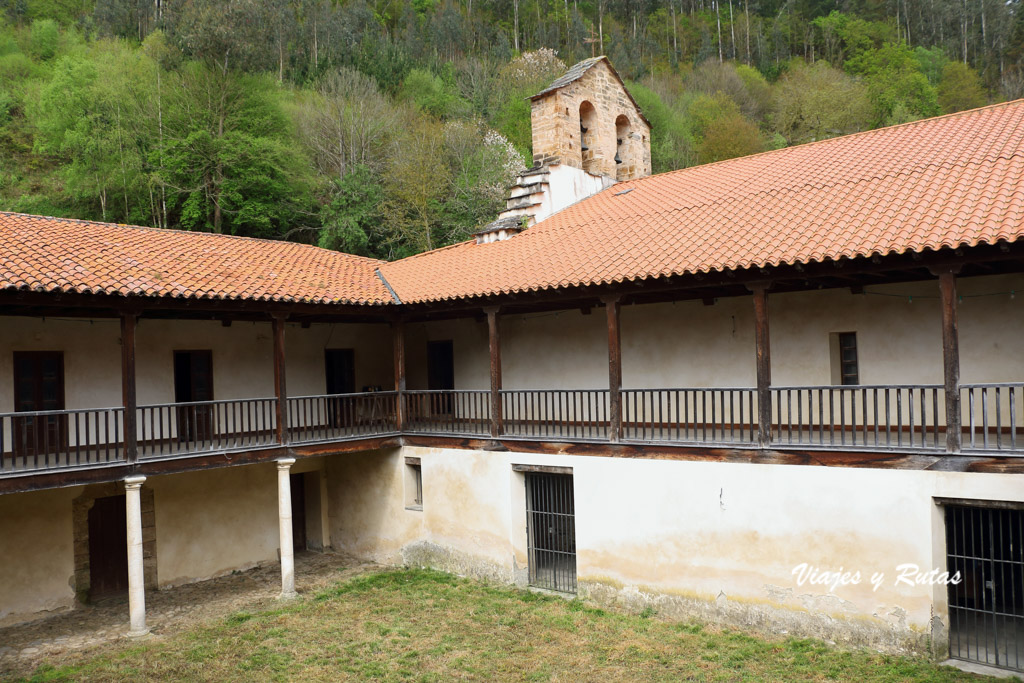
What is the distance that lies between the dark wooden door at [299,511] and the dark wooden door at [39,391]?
5141 mm

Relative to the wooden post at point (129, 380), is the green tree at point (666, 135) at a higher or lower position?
higher

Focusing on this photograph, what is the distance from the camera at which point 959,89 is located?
4031 cm

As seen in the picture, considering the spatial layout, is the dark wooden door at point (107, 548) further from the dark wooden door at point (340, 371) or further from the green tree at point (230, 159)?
the green tree at point (230, 159)

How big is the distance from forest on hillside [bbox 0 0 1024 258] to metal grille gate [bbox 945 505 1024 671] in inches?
775

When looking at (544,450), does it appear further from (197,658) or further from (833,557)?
(197,658)

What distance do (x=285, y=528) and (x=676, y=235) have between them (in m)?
8.50

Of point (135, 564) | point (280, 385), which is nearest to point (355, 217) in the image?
point (280, 385)

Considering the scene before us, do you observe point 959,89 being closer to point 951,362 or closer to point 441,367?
point 441,367

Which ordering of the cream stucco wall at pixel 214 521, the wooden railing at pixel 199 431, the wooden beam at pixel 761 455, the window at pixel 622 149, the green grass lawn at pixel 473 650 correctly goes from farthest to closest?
1. the window at pixel 622 149
2. the cream stucco wall at pixel 214 521
3. the wooden railing at pixel 199 431
4. the green grass lawn at pixel 473 650
5. the wooden beam at pixel 761 455

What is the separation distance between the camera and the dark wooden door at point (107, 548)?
13203mm

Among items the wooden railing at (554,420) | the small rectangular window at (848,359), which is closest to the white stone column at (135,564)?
the wooden railing at (554,420)

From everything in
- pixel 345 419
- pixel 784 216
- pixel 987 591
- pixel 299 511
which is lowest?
pixel 987 591

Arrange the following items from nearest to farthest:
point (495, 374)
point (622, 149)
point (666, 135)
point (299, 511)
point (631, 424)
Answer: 1. point (495, 374)
2. point (631, 424)
3. point (299, 511)
4. point (622, 149)
5. point (666, 135)

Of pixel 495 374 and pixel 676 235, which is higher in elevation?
pixel 676 235
